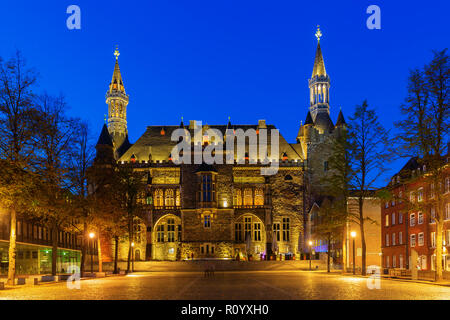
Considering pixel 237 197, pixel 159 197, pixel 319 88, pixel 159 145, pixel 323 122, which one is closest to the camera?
pixel 159 197

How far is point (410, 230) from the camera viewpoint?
53.9 metres

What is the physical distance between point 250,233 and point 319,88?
32.3 metres

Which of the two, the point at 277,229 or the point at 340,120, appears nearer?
the point at 277,229

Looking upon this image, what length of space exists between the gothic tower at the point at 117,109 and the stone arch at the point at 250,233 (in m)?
28.5

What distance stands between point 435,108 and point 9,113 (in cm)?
2563

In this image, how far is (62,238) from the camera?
7238 cm

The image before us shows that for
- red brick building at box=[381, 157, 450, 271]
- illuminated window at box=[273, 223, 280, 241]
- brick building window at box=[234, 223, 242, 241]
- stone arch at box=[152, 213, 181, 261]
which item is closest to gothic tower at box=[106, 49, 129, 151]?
Answer: stone arch at box=[152, 213, 181, 261]

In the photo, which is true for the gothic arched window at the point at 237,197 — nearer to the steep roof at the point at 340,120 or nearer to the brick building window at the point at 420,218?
the steep roof at the point at 340,120

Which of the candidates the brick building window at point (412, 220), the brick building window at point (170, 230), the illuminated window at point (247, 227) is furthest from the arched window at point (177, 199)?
the brick building window at point (412, 220)

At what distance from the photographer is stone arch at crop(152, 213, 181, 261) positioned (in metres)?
78.3

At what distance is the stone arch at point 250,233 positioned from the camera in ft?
257

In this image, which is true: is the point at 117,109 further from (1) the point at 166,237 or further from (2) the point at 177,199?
(1) the point at 166,237

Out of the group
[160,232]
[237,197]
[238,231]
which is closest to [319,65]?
[237,197]

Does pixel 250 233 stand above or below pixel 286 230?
below
